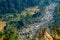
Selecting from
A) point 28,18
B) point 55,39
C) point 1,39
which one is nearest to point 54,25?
point 55,39

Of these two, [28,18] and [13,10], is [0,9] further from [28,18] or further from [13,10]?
[28,18]

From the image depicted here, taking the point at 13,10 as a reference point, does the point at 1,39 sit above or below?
below

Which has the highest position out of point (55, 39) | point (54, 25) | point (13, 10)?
point (13, 10)

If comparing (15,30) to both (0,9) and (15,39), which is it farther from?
(0,9)

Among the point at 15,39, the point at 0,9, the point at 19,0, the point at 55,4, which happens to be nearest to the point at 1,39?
the point at 15,39

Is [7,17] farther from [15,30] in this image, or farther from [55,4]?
[55,4]

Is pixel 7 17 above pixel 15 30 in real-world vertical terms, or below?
above

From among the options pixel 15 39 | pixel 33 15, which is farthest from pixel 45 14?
pixel 15 39
